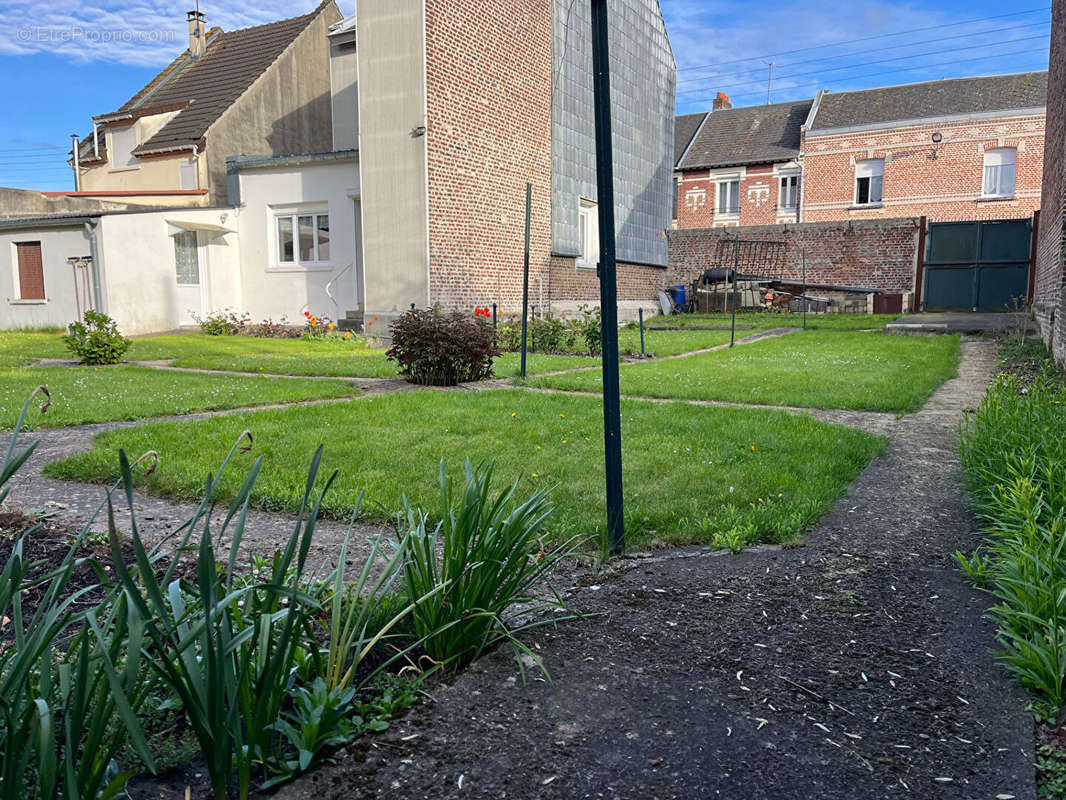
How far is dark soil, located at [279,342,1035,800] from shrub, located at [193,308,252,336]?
49.2ft

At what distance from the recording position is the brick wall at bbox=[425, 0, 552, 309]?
1371 cm

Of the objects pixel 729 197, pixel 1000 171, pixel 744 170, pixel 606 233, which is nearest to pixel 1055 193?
pixel 606 233

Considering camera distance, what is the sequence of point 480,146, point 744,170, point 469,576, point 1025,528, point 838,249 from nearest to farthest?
point 469,576, point 1025,528, point 480,146, point 838,249, point 744,170

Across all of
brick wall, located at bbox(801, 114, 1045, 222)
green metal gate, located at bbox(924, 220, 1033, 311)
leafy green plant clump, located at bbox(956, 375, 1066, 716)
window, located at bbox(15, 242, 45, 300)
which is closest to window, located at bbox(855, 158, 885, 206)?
brick wall, located at bbox(801, 114, 1045, 222)

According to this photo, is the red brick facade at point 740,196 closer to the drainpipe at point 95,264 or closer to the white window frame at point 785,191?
the white window frame at point 785,191

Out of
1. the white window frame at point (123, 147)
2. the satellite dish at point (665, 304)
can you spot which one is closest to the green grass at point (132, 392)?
the white window frame at point (123, 147)

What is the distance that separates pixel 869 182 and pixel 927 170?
1.99 metres

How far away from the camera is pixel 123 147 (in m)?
22.8

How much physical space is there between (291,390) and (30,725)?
22.3ft

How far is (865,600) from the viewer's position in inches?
101

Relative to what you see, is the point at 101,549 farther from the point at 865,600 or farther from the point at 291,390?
the point at 291,390

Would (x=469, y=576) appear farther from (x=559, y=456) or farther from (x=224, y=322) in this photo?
(x=224, y=322)

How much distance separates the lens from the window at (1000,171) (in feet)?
90.2

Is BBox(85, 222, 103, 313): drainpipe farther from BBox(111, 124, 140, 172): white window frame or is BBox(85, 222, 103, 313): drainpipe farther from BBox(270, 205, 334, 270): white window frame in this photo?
BBox(111, 124, 140, 172): white window frame
